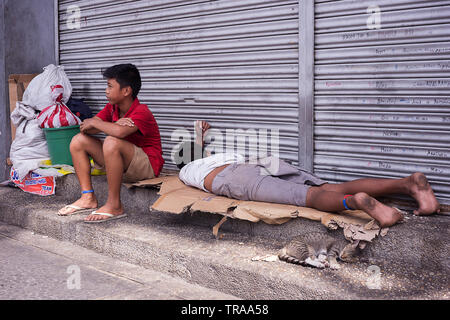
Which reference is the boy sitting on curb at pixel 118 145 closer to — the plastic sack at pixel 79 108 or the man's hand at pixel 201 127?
the man's hand at pixel 201 127

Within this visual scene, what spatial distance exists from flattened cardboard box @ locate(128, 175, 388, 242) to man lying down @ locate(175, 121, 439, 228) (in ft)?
0.19

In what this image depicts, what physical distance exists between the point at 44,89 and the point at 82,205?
1.67 m

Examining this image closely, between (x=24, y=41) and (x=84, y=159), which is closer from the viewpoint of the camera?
(x=84, y=159)

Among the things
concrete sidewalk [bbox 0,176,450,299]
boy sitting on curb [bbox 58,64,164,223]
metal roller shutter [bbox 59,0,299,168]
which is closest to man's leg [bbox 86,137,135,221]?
boy sitting on curb [bbox 58,64,164,223]

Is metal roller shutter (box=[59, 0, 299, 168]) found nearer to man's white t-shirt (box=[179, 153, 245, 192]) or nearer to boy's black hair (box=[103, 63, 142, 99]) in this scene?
man's white t-shirt (box=[179, 153, 245, 192])

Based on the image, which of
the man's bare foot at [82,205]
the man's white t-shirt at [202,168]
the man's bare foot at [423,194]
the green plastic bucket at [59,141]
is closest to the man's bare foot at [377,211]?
the man's bare foot at [423,194]

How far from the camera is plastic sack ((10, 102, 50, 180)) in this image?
193 inches

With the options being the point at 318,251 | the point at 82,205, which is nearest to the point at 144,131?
the point at 82,205

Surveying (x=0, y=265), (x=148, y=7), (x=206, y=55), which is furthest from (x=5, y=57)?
(x=0, y=265)

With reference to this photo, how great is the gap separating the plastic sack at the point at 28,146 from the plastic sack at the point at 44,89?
0.33 ft

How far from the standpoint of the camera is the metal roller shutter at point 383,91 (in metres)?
3.12

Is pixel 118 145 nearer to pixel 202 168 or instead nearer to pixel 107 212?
pixel 107 212

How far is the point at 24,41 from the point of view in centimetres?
593
